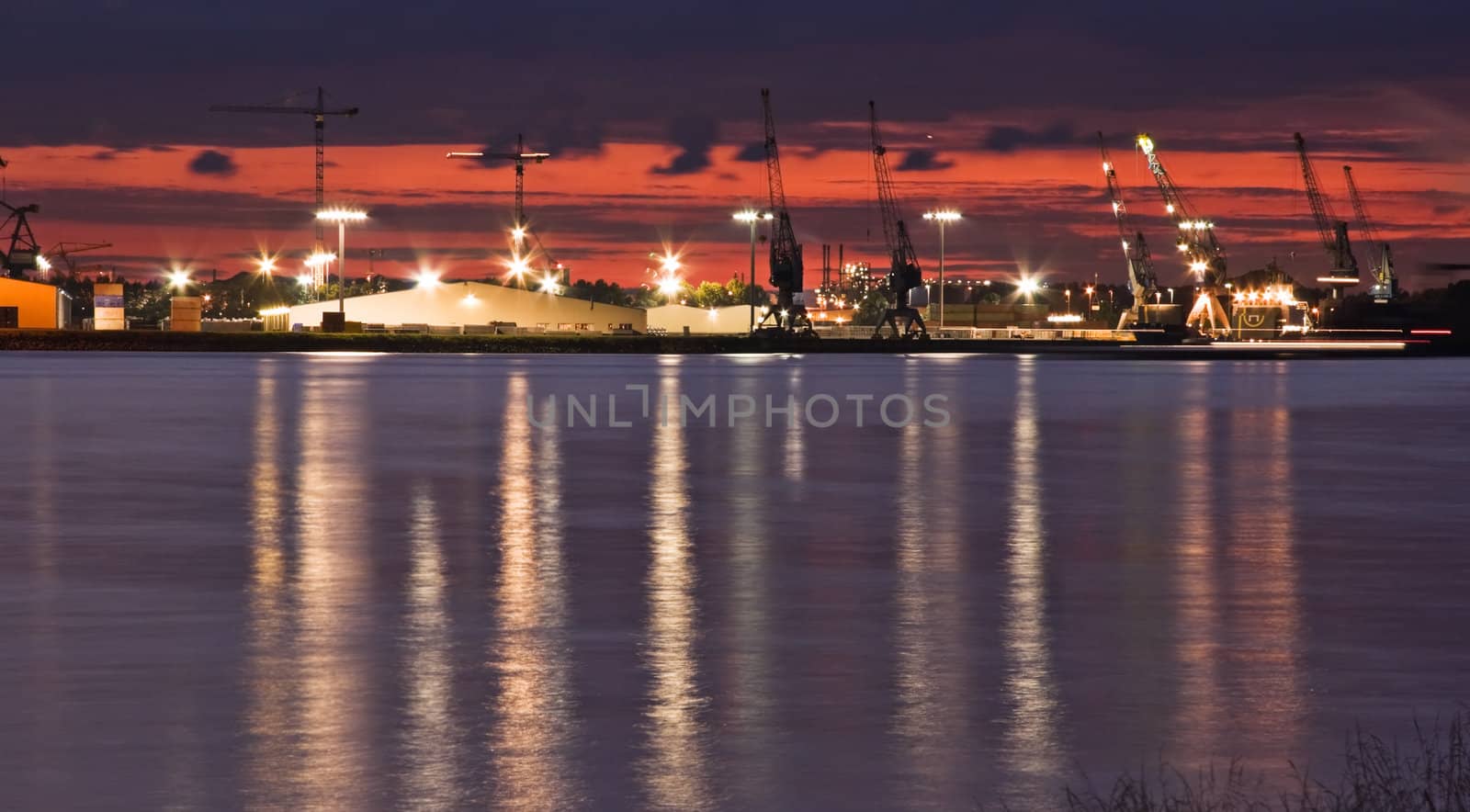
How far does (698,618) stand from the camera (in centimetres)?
1538

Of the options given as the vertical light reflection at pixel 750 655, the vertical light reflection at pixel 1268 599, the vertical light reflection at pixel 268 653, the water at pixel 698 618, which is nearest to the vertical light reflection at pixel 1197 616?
the water at pixel 698 618

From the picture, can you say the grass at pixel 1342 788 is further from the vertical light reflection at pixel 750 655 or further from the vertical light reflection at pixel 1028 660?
the vertical light reflection at pixel 750 655

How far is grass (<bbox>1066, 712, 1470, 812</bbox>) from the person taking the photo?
8.70 meters

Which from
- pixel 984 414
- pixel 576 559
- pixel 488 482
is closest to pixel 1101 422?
pixel 984 414

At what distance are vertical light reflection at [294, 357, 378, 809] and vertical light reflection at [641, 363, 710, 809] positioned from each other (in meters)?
1.46

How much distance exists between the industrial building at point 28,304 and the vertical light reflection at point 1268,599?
146 meters

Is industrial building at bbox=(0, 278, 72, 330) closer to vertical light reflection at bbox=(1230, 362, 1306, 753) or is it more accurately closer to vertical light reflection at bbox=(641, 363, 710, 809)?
vertical light reflection at bbox=(1230, 362, 1306, 753)

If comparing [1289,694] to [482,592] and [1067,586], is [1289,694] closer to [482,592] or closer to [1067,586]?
[1067,586]

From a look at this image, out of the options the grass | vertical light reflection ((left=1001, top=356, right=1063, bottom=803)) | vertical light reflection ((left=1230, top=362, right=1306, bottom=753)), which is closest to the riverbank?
vertical light reflection ((left=1230, top=362, right=1306, bottom=753))

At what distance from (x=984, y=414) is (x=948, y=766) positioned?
134 feet

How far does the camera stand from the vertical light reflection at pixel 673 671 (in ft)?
32.1

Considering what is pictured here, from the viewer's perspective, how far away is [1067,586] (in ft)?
57.1

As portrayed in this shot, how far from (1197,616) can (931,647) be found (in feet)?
8.96

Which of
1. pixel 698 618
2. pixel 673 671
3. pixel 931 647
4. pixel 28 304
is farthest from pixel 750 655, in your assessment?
pixel 28 304
